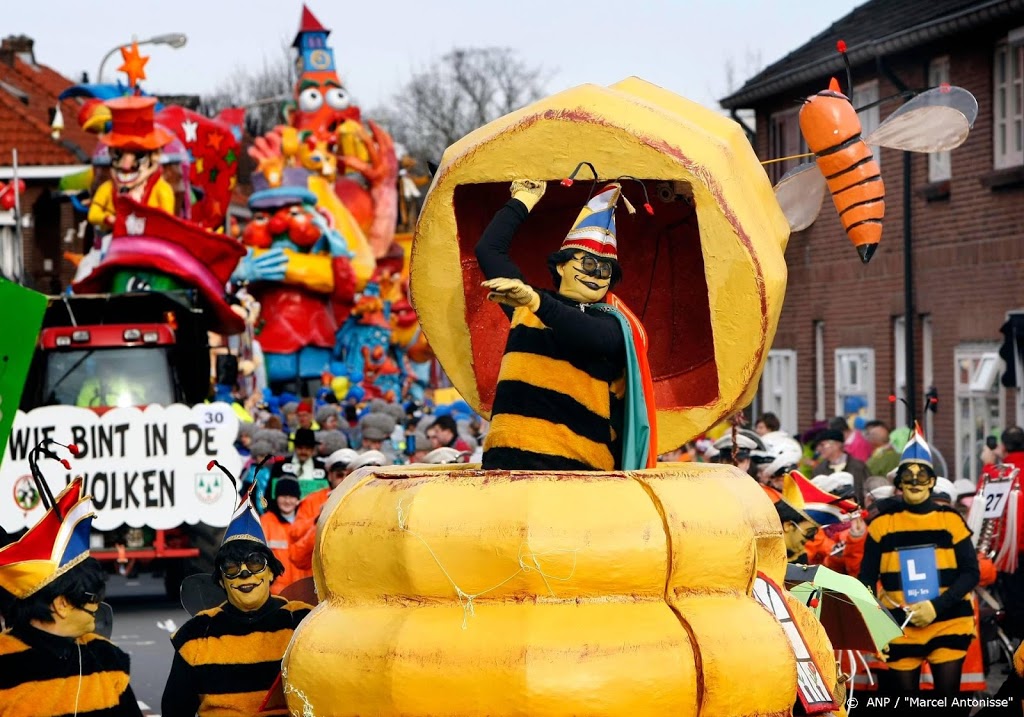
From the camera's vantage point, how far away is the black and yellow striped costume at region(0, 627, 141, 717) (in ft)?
21.5

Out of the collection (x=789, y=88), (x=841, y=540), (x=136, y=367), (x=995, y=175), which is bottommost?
(x=841, y=540)

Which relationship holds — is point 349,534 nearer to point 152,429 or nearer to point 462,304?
point 462,304

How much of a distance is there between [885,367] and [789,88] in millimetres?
4869

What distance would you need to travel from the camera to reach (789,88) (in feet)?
93.6

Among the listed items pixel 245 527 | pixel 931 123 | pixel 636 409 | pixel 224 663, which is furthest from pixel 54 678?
pixel 931 123

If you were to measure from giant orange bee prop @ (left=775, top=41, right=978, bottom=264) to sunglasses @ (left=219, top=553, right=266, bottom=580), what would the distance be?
236 centimetres

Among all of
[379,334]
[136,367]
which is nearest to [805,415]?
[379,334]

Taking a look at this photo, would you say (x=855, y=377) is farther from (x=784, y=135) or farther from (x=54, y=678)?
(x=54, y=678)

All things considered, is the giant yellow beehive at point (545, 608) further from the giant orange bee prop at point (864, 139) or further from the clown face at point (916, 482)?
the clown face at point (916, 482)

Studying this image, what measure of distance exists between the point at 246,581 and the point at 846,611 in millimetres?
2624

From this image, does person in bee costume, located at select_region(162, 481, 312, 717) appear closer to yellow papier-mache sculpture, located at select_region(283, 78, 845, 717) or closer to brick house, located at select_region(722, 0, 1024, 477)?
yellow papier-mache sculpture, located at select_region(283, 78, 845, 717)

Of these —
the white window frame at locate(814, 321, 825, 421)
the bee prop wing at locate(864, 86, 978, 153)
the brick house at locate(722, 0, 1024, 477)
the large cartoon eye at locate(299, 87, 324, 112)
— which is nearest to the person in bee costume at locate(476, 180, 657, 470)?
the bee prop wing at locate(864, 86, 978, 153)

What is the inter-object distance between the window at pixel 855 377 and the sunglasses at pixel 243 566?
1861 cm

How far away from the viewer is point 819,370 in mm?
28734
